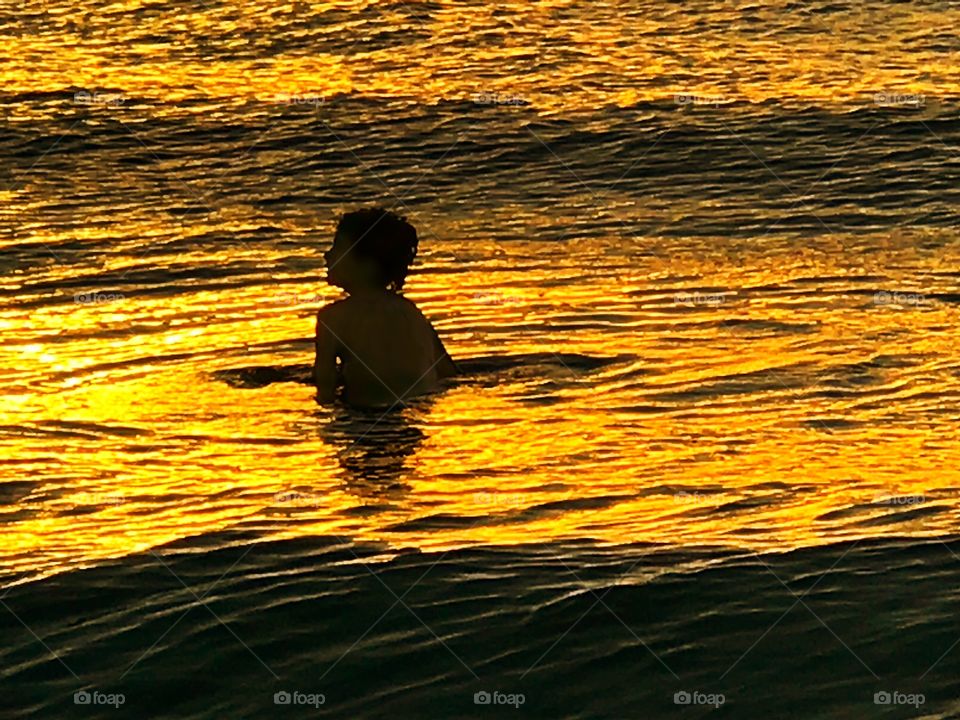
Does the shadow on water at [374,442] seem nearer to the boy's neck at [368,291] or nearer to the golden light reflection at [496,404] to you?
the golden light reflection at [496,404]

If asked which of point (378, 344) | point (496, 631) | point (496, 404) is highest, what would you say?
point (496, 631)

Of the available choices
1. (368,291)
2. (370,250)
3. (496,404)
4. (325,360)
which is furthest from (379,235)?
(496,404)

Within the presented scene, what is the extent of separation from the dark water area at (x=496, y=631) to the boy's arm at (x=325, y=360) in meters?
2.65

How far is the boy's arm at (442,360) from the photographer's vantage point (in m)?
10.4

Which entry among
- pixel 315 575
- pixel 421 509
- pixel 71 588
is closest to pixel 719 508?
pixel 421 509

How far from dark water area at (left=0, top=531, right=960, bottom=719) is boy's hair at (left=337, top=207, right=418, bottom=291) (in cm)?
276

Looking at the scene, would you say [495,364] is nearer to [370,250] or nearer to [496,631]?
[370,250]

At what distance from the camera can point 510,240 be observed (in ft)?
47.4

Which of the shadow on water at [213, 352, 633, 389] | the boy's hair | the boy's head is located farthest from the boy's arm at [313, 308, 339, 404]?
the shadow on water at [213, 352, 633, 389]

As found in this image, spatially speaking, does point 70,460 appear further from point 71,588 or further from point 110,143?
point 110,143

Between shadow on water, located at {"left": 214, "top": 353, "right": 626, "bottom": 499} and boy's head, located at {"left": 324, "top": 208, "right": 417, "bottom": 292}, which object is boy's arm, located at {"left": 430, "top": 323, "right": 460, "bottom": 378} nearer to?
shadow on water, located at {"left": 214, "top": 353, "right": 626, "bottom": 499}

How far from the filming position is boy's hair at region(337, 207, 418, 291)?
10.1m

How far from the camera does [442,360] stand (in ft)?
34.2

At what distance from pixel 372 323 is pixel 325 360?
0.32 meters
